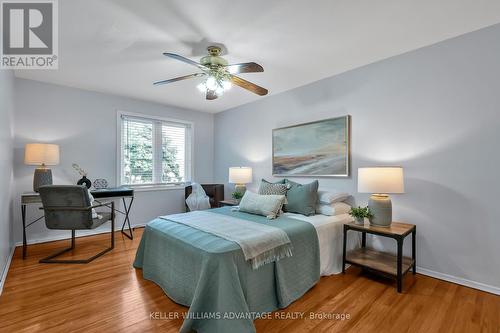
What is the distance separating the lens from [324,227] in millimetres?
2541

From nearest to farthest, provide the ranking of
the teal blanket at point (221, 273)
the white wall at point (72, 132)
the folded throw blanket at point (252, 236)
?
the teal blanket at point (221, 273), the folded throw blanket at point (252, 236), the white wall at point (72, 132)

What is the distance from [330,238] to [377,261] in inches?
20.5

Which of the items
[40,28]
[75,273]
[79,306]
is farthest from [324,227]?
[40,28]

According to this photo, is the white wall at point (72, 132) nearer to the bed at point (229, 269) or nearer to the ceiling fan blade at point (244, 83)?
the bed at point (229, 269)

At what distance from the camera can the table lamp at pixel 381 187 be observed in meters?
2.34

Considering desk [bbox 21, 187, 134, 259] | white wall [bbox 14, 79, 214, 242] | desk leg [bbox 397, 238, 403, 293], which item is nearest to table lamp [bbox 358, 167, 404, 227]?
desk leg [bbox 397, 238, 403, 293]

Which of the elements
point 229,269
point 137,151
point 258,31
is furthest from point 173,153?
point 229,269

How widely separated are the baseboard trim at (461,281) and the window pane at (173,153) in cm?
430

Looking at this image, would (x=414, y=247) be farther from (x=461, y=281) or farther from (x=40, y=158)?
(x=40, y=158)

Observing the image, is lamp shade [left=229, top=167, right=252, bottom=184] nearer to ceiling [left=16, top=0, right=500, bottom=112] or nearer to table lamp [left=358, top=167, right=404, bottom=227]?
ceiling [left=16, top=0, right=500, bottom=112]

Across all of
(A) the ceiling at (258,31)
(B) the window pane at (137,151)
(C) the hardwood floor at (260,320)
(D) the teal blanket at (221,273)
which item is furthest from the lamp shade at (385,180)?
(B) the window pane at (137,151)

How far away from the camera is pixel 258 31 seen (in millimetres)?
2188

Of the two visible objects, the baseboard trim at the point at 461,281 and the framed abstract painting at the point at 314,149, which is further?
the framed abstract painting at the point at 314,149

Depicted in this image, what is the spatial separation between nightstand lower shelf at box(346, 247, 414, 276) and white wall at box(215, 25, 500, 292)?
12.8 inches
